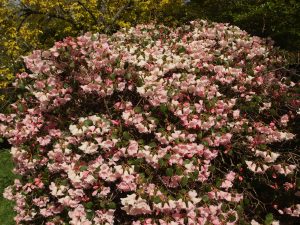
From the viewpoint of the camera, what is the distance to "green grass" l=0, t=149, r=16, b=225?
627cm

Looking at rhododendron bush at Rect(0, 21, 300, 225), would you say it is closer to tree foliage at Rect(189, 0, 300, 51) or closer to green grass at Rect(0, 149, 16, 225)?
green grass at Rect(0, 149, 16, 225)

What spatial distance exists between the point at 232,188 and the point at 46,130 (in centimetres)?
210

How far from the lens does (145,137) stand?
4.02 metres

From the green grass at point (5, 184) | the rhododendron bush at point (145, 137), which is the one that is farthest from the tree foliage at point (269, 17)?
the green grass at point (5, 184)

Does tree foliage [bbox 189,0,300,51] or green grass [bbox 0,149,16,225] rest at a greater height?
tree foliage [bbox 189,0,300,51]

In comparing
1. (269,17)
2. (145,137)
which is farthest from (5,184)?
(269,17)

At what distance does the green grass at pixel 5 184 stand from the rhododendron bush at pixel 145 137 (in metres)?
1.83

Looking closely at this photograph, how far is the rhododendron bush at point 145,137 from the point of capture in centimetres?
363

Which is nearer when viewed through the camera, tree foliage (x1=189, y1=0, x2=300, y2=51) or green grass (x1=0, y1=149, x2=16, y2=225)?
green grass (x1=0, y1=149, x2=16, y2=225)

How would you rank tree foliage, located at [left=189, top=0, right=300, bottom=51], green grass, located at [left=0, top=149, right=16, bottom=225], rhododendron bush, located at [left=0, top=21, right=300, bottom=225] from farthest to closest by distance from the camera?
1. tree foliage, located at [left=189, top=0, right=300, bottom=51]
2. green grass, located at [left=0, top=149, right=16, bottom=225]
3. rhododendron bush, located at [left=0, top=21, right=300, bottom=225]

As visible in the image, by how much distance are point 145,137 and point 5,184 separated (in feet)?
15.9

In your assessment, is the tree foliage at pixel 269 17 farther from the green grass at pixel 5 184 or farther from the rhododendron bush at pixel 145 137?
the green grass at pixel 5 184

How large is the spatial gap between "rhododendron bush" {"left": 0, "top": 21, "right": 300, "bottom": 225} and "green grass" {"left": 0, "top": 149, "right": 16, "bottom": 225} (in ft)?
6.01

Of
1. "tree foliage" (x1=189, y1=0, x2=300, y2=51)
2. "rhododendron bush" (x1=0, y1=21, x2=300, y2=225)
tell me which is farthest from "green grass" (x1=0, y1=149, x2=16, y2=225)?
"tree foliage" (x1=189, y1=0, x2=300, y2=51)
